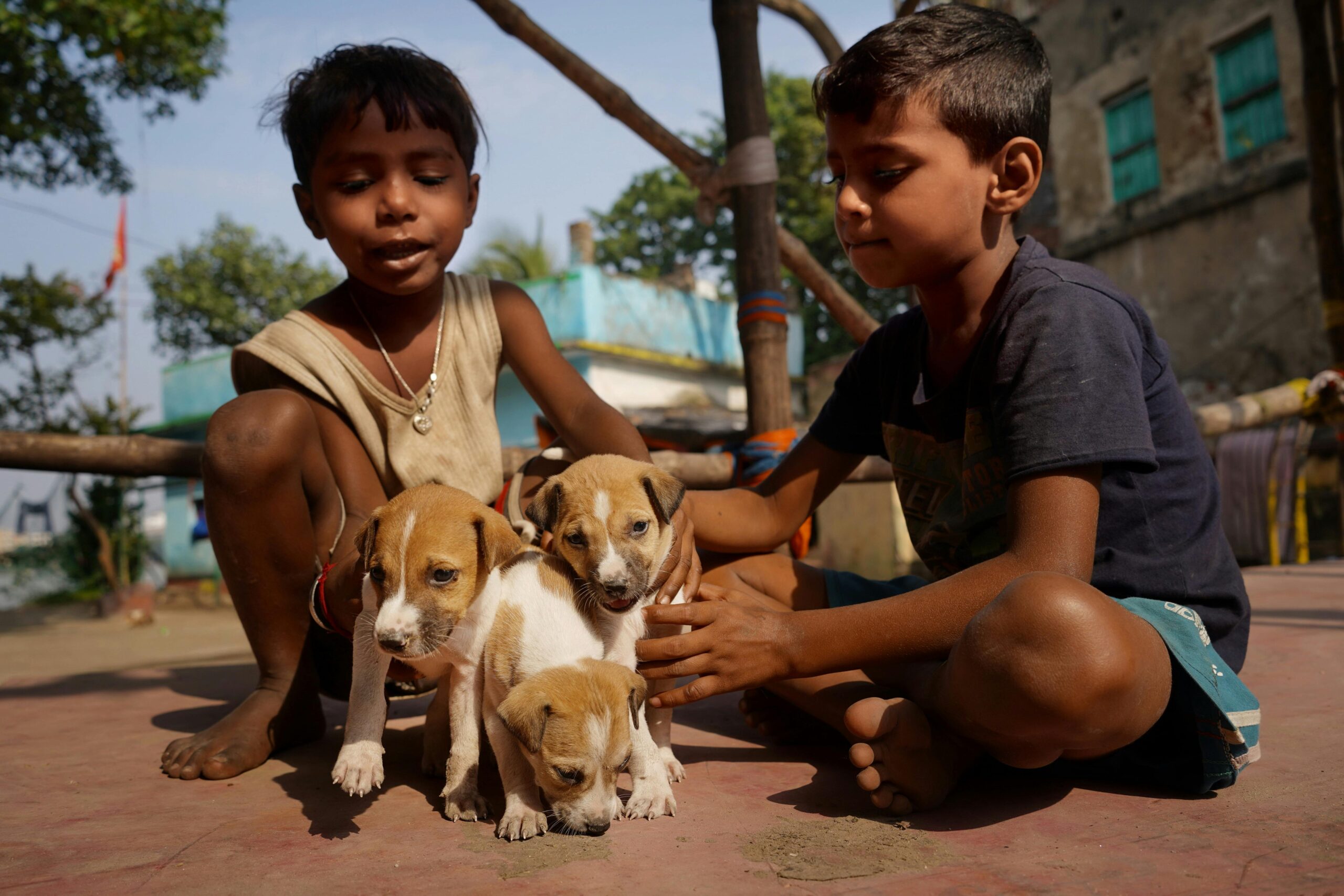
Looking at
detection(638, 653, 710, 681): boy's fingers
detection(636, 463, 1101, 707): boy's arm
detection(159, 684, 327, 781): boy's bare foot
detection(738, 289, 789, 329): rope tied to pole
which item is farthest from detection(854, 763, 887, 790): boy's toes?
detection(738, 289, 789, 329): rope tied to pole

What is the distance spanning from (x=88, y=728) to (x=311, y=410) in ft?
4.70

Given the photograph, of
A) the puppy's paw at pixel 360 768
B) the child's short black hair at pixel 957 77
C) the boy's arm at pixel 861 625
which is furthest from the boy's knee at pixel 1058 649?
the puppy's paw at pixel 360 768

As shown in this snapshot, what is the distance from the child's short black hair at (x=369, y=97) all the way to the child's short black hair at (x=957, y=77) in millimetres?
1226

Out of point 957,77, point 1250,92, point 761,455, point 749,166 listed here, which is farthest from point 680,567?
point 1250,92

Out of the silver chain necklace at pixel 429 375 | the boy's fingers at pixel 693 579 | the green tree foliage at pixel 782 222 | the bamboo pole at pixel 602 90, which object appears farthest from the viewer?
the green tree foliage at pixel 782 222

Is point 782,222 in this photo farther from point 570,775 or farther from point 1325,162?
point 570,775

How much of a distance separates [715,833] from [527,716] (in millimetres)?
459

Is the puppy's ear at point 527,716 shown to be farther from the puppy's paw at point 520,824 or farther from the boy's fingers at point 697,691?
the boy's fingers at point 697,691

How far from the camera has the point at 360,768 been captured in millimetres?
2082

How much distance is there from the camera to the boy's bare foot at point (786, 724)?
279cm

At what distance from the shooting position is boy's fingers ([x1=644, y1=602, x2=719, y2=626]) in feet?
7.12

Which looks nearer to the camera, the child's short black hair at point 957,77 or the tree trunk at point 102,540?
the child's short black hair at point 957,77

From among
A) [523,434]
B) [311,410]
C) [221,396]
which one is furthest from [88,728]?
[221,396]

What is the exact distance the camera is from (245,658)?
592 centimetres
